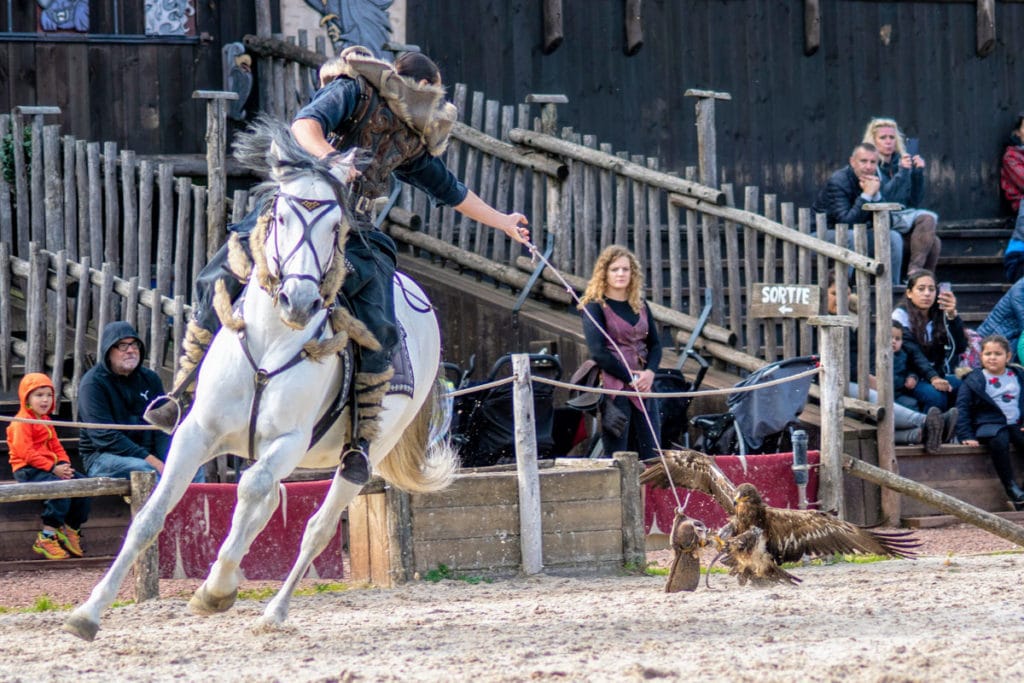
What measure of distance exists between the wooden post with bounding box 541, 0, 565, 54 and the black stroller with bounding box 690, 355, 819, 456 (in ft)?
15.7

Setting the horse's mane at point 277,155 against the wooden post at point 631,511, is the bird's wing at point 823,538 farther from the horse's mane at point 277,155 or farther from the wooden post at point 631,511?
the horse's mane at point 277,155

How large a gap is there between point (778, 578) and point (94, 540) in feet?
14.1

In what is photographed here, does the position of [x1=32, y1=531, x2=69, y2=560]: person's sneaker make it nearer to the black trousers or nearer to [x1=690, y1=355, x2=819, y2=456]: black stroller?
Result: [x1=690, y1=355, x2=819, y2=456]: black stroller

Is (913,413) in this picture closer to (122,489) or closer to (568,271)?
(568,271)

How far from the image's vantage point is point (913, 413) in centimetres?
1155

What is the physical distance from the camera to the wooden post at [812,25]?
1530 cm

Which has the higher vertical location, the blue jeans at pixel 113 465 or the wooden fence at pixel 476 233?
the wooden fence at pixel 476 233

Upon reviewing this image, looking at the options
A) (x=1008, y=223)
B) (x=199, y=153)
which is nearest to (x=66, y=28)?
(x=199, y=153)

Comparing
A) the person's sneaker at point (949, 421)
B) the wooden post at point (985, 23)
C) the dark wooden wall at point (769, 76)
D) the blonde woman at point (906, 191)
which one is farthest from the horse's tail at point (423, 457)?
the wooden post at point (985, 23)

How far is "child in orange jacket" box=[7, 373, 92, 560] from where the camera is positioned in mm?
9617

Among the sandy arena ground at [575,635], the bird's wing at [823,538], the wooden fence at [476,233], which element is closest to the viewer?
the sandy arena ground at [575,635]

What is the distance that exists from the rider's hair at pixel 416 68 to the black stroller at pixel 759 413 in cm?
405

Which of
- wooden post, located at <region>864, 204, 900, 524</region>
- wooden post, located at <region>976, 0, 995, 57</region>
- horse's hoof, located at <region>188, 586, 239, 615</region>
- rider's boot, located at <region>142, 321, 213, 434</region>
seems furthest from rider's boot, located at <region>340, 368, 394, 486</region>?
wooden post, located at <region>976, 0, 995, 57</region>

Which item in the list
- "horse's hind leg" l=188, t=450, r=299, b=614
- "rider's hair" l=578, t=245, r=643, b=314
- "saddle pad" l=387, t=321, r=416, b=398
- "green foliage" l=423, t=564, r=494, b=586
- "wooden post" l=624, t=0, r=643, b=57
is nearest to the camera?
"horse's hind leg" l=188, t=450, r=299, b=614
